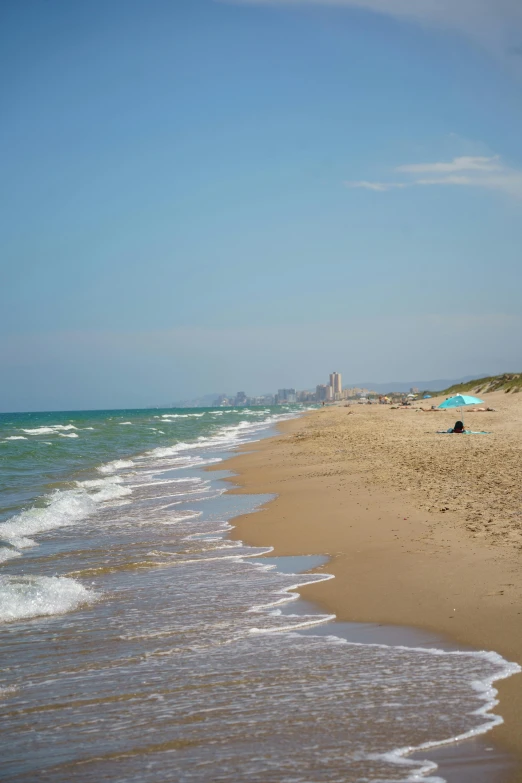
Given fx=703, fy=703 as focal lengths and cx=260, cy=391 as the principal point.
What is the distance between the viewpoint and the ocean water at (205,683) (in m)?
3.81

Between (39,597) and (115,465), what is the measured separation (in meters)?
18.2

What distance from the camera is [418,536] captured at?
356 inches

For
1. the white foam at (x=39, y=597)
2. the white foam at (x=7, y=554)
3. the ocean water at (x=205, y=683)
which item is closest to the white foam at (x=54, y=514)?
the white foam at (x=7, y=554)

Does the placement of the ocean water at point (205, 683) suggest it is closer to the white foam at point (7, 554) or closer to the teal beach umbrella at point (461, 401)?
the white foam at point (7, 554)

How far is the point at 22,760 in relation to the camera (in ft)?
12.9

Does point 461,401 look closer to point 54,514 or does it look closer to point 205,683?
→ point 54,514

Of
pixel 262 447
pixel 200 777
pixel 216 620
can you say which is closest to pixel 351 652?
pixel 216 620

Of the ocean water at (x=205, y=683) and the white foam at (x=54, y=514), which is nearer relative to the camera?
the ocean water at (x=205, y=683)

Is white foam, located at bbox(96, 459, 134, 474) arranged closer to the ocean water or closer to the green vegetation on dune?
the ocean water

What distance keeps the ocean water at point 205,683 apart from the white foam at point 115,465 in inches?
543

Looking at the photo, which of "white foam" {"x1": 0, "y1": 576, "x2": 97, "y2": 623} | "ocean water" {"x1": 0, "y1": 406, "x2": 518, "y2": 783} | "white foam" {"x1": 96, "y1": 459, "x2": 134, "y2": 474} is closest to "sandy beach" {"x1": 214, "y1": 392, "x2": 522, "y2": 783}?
"ocean water" {"x1": 0, "y1": 406, "x2": 518, "y2": 783}

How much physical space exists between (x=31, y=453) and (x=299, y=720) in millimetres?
28625

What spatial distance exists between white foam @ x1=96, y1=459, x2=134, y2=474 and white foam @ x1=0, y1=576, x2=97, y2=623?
600 inches

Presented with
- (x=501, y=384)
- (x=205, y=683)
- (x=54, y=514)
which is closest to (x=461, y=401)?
(x=54, y=514)
